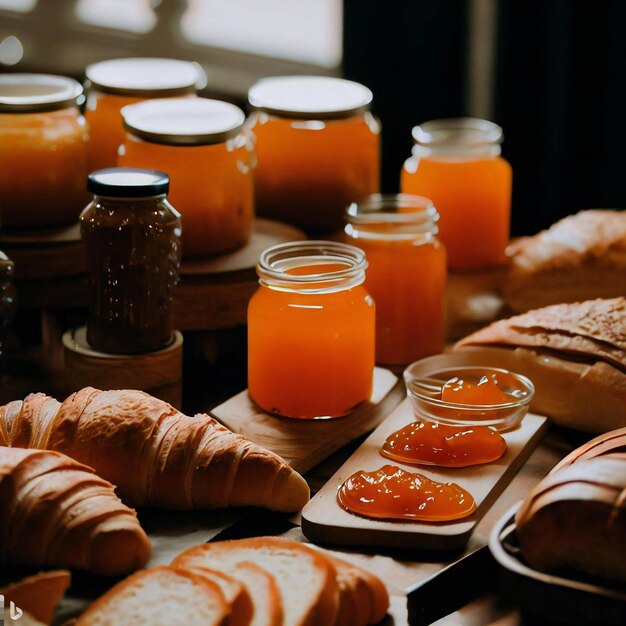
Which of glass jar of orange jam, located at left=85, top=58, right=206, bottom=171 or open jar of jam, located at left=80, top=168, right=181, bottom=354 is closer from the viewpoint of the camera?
open jar of jam, located at left=80, top=168, right=181, bottom=354

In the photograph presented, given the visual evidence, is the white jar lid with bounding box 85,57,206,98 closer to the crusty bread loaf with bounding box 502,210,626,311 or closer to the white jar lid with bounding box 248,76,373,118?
the white jar lid with bounding box 248,76,373,118

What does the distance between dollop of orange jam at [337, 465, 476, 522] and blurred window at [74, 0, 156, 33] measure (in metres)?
2.43

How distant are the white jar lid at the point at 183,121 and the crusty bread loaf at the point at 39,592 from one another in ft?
3.35

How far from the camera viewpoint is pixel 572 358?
205 cm

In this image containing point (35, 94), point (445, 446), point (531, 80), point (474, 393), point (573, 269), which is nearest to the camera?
point (445, 446)

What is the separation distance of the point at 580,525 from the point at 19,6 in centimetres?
299

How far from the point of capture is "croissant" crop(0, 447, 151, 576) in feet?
5.02

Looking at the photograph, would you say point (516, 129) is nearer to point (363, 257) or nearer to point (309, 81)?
point (309, 81)

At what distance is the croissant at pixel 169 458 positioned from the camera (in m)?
1.74

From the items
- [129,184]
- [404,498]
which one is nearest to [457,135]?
[129,184]

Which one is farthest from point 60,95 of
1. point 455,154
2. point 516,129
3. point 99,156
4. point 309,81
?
point 516,129

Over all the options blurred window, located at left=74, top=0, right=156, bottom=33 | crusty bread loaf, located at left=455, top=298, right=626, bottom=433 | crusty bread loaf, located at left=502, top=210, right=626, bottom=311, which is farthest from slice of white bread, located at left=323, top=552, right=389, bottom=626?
blurred window, located at left=74, top=0, right=156, bottom=33

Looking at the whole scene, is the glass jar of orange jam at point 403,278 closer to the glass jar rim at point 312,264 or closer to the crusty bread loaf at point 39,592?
the glass jar rim at point 312,264

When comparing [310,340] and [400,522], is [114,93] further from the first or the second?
[400,522]
